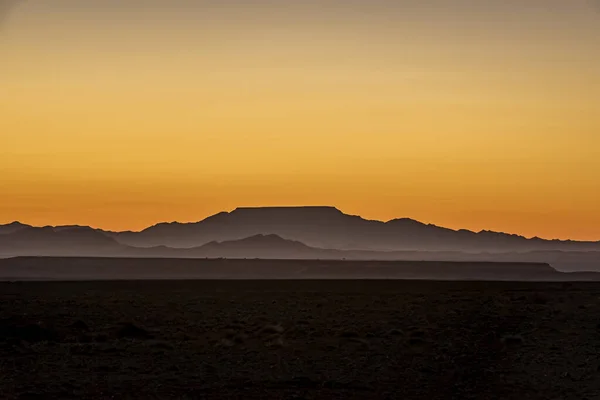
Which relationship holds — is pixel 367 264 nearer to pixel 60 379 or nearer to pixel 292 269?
pixel 292 269

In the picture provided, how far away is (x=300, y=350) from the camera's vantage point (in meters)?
36.8

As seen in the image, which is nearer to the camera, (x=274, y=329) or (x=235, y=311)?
(x=274, y=329)

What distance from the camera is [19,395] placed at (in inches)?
1080

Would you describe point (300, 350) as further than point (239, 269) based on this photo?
No

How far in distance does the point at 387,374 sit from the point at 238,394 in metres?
5.85

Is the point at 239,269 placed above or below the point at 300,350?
above

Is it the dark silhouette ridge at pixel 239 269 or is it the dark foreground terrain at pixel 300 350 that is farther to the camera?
the dark silhouette ridge at pixel 239 269

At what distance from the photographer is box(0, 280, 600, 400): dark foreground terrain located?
29.4 m

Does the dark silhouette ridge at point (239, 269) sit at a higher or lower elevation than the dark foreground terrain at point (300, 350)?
higher

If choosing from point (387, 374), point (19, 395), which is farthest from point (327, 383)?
point (19, 395)

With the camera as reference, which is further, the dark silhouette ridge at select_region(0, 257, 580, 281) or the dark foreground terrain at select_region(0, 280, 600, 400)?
the dark silhouette ridge at select_region(0, 257, 580, 281)

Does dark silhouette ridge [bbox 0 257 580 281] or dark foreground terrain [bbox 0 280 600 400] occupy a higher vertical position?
dark silhouette ridge [bbox 0 257 580 281]

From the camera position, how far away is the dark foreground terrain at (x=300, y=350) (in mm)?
29359

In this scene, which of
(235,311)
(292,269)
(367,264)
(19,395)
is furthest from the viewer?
(367,264)
